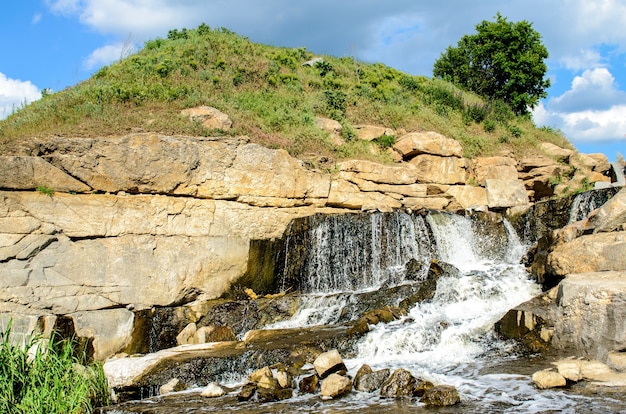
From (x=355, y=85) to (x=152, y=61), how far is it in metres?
10.1

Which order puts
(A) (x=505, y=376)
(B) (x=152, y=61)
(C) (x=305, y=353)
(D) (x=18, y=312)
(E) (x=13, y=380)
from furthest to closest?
1. (B) (x=152, y=61)
2. (D) (x=18, y=312)
3. (C) (x=305, y=353)
4. (A) (x=505, y=376)
5. (E) (x=13, y=380)

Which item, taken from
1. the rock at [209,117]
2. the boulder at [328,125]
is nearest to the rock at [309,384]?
the rock at [209,117]

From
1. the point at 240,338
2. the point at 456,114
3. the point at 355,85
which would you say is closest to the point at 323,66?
the point at 355,85

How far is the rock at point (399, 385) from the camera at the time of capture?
7.42 metres

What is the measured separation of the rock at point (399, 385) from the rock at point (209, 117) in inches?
473

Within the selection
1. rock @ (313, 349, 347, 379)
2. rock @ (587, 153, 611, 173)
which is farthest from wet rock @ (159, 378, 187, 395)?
rock @ (587, 153, 611, 173)

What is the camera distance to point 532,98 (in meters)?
29.4

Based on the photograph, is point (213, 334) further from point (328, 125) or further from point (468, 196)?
point (468, 196)

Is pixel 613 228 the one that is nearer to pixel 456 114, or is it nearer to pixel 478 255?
pixel 478 255

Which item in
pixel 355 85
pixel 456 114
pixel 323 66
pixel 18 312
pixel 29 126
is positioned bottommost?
pixel 18 312

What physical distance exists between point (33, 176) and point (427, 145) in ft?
44.7

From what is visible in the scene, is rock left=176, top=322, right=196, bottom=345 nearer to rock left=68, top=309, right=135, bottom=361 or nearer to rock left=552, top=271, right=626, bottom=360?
rock left=68, top=309, right=135, bottom=361

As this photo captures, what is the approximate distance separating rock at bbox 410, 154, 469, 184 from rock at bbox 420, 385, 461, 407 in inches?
496

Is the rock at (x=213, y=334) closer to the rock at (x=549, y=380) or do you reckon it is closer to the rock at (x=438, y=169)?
the rock at (x=549, y=380)
